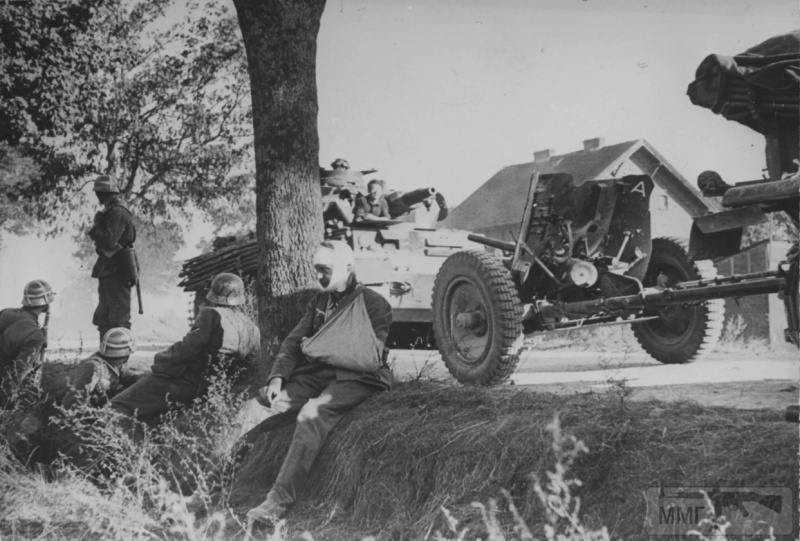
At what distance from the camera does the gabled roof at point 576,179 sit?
29.5 meters

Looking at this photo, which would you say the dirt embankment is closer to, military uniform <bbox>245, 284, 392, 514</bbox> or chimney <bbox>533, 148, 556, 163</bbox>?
military uniform <bbox>245, 284, 392, 514</bbox>

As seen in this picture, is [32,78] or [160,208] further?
[160,208]

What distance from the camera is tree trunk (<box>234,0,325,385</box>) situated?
6.79 metres

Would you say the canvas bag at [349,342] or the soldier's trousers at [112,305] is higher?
the soldier's trousers at [112,305]

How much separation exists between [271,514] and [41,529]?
4.87 feet

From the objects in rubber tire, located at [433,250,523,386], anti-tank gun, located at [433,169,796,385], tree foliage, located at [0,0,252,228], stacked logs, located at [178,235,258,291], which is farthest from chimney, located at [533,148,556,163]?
rubber tire, located at [433,250,523,386]

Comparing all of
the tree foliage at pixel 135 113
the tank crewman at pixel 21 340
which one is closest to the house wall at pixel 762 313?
the tree foliage at pixel 135 113

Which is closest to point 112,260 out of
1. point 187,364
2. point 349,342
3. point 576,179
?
point 187,364

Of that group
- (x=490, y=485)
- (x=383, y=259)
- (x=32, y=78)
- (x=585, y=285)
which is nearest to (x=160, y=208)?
(x=32, y=78)

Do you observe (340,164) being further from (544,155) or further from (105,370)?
(544,155)

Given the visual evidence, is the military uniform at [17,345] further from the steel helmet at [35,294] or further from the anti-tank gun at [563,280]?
the anti-tank gun at [563,280]

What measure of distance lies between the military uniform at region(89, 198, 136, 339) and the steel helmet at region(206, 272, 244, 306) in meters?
2.53

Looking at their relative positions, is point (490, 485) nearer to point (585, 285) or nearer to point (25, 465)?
point (585, 285)

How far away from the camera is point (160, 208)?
16.6m
